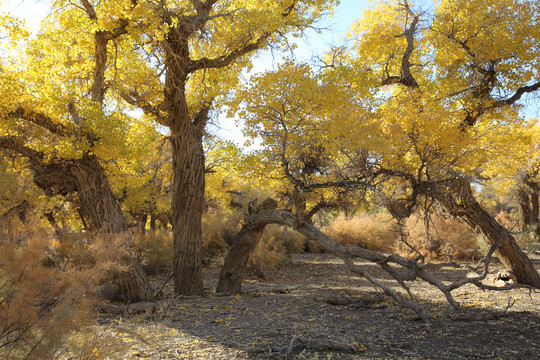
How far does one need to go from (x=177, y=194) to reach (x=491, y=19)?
24.6ft

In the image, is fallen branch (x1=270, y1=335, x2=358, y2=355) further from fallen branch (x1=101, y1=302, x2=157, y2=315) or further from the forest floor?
fallen branch (x1=101, y1=302, x2=157, y2=315)

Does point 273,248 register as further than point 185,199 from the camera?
Yes

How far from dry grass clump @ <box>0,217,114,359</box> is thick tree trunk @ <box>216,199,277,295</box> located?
4.22 metres

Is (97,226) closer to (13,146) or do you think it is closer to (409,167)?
(13,146)

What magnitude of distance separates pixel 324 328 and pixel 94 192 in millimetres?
4525

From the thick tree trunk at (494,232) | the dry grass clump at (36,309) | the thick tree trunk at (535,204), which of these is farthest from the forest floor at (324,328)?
the thick tree trunk at (535,204)

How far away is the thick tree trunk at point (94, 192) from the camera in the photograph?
22.1ft

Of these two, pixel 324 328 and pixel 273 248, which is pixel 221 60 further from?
pixel 273 248

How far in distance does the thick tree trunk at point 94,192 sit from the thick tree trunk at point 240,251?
167 centimetres

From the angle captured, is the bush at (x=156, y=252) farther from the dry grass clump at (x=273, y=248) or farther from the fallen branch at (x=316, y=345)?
the fallen branch at (x=316, y=345)

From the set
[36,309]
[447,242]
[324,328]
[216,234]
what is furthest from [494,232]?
[216,234]

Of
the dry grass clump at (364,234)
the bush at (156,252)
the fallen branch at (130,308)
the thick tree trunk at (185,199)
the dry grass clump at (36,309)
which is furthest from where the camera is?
the dry grass clump at (364,234)

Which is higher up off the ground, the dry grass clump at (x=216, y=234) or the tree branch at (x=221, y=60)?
the tree branch at (x=221, y=60)

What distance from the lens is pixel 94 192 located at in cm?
686
